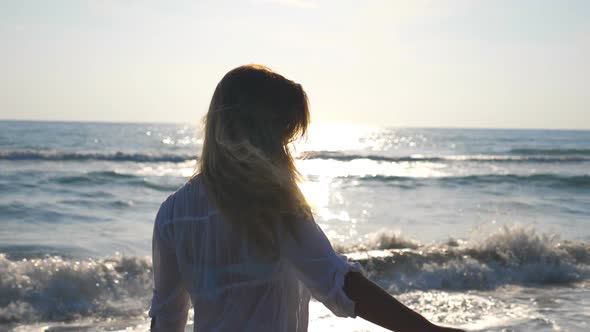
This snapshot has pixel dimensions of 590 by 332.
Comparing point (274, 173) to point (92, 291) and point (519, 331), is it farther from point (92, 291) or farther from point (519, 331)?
point (92, 291)

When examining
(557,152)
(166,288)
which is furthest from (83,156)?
(166,288)

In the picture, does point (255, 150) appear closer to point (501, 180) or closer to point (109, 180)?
point (109, 180)

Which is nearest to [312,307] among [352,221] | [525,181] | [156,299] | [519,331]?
[519,331]

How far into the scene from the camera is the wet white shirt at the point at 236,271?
1.51 metres

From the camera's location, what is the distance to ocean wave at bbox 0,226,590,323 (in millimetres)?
7066

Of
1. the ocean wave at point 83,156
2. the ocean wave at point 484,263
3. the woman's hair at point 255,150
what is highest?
the woman's hair at point 255,150

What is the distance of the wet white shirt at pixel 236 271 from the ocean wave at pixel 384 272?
5.41 metres

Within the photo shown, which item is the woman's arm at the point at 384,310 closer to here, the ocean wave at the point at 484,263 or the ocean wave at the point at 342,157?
the ocean wave at the point at 484,263

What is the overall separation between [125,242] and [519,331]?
253 inches

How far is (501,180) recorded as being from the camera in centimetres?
2462

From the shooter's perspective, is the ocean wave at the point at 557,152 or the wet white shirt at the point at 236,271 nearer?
the wet white shirt at the point at 236,271

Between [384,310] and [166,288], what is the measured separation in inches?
23.6

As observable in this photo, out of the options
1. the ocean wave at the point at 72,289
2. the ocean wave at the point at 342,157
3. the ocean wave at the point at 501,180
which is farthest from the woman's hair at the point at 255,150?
the ocean wave at the point at 342,157

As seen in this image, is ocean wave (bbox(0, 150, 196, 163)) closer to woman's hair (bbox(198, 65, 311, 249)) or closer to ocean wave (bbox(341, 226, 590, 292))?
ocean wave (bbox(341, 226, 590, 292))
